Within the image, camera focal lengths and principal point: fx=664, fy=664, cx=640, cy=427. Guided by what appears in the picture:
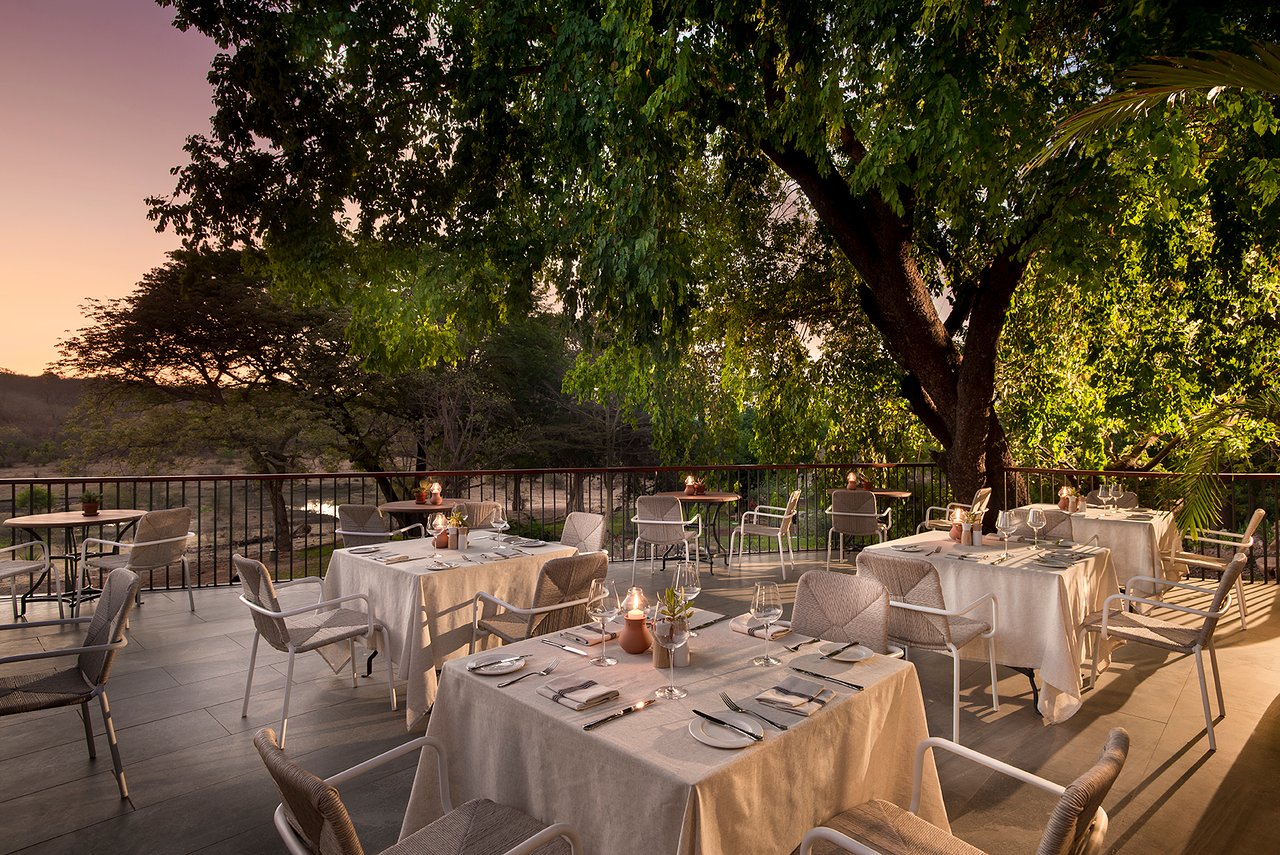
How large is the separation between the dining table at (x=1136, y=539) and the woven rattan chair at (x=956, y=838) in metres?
4.82

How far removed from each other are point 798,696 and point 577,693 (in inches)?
24.1

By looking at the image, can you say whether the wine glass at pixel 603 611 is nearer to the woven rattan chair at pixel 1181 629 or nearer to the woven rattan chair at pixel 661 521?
the woven rattan chair at pixel 1181 629

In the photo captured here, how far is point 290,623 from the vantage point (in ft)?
12.1

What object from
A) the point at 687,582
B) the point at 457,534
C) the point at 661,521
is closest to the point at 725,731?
the point at 687,582

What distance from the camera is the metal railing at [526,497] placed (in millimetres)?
7641

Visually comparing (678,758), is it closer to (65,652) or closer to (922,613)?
(922,613)

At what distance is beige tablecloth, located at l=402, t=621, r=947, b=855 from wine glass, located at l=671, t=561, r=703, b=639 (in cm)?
22

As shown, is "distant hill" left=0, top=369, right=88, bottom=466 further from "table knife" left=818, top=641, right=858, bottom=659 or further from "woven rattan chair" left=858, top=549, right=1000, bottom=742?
"table knife" left=818, top=641, right=858, bottom=659

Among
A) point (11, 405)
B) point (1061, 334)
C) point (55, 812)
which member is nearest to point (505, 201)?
point (55, 812)

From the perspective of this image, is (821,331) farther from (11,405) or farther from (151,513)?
(11,405)

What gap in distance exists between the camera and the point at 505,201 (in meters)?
7.80

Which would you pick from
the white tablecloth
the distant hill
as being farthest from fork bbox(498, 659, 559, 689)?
the distant hill

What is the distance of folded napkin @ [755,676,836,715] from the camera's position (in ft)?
5.83

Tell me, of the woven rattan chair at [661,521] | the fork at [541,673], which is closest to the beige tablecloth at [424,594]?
the fork at [541,673]
